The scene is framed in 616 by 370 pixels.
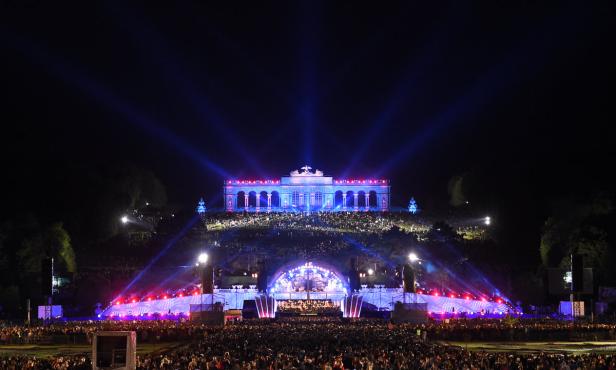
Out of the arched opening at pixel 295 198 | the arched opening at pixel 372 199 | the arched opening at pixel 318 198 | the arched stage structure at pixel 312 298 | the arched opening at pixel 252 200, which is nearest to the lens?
the arched stage structure at pixel 312 298

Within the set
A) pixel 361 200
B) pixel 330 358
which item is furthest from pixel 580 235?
pixel 361 200

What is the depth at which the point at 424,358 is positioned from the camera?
78.7 ft

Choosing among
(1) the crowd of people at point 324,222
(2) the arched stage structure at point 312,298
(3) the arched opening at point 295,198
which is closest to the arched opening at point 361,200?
(3) the arched opening at point 295,198

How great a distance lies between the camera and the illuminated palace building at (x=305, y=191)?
139875mm

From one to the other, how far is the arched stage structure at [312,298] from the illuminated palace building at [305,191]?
76559 mm

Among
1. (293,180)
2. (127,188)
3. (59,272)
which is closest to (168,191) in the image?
(293,180)

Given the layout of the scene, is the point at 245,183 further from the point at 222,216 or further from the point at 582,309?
the point at 582,309

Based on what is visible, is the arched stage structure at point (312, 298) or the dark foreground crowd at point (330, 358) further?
the arched stage structure at point (312, 298)

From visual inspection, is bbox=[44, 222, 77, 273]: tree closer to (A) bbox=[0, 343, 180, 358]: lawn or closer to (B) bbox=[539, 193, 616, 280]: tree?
(A) bbox=[0, 343, 180, 358]: lawn

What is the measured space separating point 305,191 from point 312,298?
276 feet

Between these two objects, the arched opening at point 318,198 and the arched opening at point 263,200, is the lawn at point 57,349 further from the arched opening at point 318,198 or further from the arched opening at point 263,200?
the arched opening at point 263,200

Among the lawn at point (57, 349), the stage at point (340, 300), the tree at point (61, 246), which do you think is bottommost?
the lawn at point (57, 349)

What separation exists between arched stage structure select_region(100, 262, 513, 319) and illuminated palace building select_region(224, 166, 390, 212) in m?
76.6

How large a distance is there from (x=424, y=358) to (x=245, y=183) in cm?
11682
